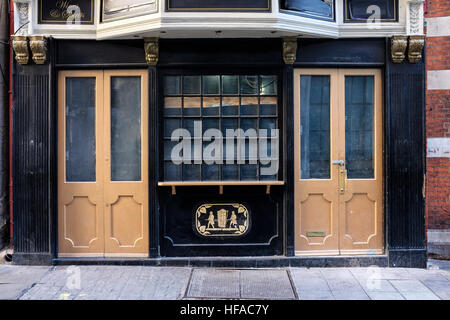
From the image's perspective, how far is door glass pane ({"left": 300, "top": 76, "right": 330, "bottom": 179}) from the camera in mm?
6219

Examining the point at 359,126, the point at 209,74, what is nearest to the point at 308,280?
the point at 359,126

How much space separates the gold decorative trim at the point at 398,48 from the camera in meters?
5.98

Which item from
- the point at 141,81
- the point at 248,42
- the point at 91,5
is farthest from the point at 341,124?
the point at 91,5

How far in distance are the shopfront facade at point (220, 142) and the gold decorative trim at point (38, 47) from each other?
1.0 inches

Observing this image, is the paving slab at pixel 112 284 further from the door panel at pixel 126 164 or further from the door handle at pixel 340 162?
the door handle at pixel 340 162

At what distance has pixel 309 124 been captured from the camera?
623 cm

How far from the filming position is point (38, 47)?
5.96 metres

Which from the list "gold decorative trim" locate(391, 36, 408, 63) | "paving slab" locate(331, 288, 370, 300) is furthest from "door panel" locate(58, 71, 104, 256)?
"gold decorative trim" locate(391, 36, 408, 63)

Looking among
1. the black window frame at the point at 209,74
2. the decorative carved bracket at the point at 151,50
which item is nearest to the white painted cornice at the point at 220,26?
the decorative carved bracket at the point at 151,50

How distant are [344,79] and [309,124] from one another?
2.90 feet

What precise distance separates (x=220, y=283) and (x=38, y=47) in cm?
436

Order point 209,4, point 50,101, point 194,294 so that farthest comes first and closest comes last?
point 50,101, point 209,4, point 194,294

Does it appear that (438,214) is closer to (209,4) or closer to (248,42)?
(248,42)

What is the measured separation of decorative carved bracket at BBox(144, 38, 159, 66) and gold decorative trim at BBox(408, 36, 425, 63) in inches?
150
